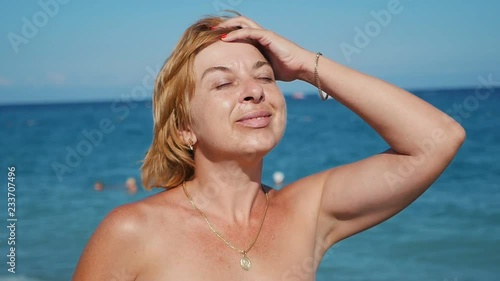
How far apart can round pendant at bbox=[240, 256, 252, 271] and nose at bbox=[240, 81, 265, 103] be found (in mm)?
601

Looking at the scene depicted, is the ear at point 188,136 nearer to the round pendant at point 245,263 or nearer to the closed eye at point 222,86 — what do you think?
the closed eye at point 222,86

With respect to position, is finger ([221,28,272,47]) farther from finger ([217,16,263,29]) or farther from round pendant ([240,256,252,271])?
round pendant ([240,256,252,271])

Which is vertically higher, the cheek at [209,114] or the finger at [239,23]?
the finger at [239,23]

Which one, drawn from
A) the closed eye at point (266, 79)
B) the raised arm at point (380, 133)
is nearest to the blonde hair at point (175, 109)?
the raised arm at point (380, 133)

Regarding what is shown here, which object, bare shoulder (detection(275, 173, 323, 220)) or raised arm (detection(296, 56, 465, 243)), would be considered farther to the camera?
bare shoulder (detection(275, 173, 323, 220))

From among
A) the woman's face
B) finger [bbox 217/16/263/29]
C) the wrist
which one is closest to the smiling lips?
the woman's face

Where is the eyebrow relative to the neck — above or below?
above

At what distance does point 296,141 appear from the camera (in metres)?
22.8

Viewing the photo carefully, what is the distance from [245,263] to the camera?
319 centimetres

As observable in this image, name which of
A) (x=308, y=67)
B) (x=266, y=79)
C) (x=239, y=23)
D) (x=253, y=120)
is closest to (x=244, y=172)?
(x=253, y=120)

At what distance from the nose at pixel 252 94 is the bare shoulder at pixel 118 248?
58 cm

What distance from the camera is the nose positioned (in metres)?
3.11

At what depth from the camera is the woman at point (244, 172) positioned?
3.09m

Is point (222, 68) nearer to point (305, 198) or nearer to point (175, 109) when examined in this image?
point (175, 109)
